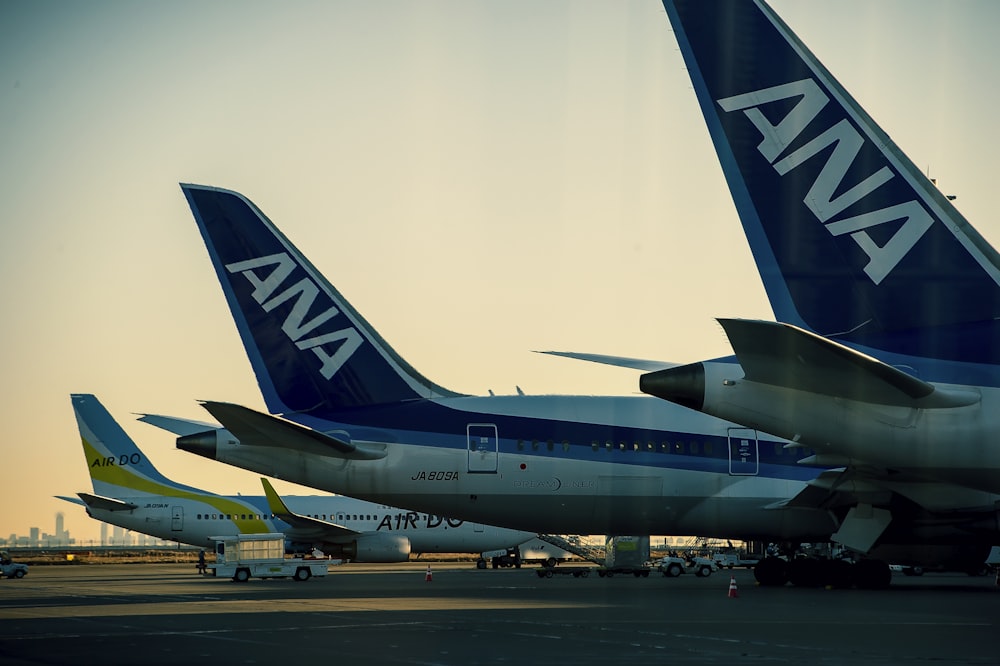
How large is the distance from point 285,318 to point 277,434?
3.81 metres

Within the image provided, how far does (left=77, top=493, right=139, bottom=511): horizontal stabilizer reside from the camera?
54.2 m

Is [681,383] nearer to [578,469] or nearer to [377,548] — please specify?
[578,469]

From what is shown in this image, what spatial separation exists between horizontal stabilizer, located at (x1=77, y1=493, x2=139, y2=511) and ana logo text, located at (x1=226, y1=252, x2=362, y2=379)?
28852mm

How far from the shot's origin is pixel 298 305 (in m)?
29.3

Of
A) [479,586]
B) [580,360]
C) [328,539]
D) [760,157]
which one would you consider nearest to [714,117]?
[760,157]

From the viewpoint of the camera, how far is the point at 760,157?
14.0 meters

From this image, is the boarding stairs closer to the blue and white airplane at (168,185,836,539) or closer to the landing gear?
the landing gear

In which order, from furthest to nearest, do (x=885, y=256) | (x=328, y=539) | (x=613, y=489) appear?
1. (x=328, y=539)
2. (x=613, y=489)
3. (x=885, y=256)

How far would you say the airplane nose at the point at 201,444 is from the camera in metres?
27.4

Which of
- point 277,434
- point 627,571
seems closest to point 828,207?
point 277,434

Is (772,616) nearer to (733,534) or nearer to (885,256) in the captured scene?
(885,256)

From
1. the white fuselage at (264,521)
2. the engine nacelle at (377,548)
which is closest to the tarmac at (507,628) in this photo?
the engine nacelle at (377,548)

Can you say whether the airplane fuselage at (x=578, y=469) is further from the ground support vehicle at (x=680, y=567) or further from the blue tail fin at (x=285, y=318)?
the ground support vehicle at (x=680, y=567)

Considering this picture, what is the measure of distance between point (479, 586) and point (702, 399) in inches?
916
